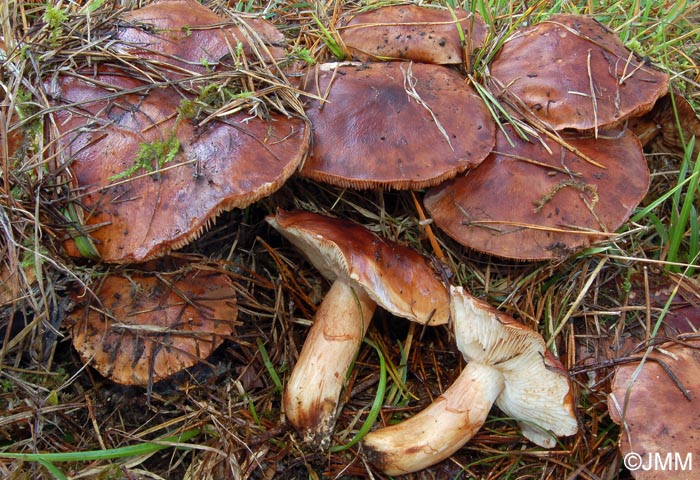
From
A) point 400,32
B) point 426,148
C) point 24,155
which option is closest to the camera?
point 24,155

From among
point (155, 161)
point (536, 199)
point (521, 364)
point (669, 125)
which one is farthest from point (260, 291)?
point (669, 125)

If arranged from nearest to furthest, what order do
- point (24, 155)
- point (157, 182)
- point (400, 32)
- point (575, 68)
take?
1. point (157, 182)
2. point (24, 155)
3. point (575, 68)
4. point (400, 32)

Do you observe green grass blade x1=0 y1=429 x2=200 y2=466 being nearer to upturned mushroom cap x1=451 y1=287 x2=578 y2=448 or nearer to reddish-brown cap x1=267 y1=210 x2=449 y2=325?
reddish-brown cap x1=267 y1=210 x2=449 y2=325

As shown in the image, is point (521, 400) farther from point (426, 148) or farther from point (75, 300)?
point (75, 300)

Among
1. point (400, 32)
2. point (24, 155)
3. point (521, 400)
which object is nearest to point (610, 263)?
point (521, 400)

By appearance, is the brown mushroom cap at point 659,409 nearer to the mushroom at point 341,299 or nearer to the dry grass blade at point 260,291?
the dry grass blade at point 260,291

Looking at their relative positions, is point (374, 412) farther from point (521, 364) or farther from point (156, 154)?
point (156, 154)

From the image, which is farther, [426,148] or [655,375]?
[426,148]

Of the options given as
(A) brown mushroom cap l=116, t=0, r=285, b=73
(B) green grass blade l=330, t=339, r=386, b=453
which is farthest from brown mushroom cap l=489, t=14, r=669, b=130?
(B) green grass blade l=330, t=339, r=386, b=453
